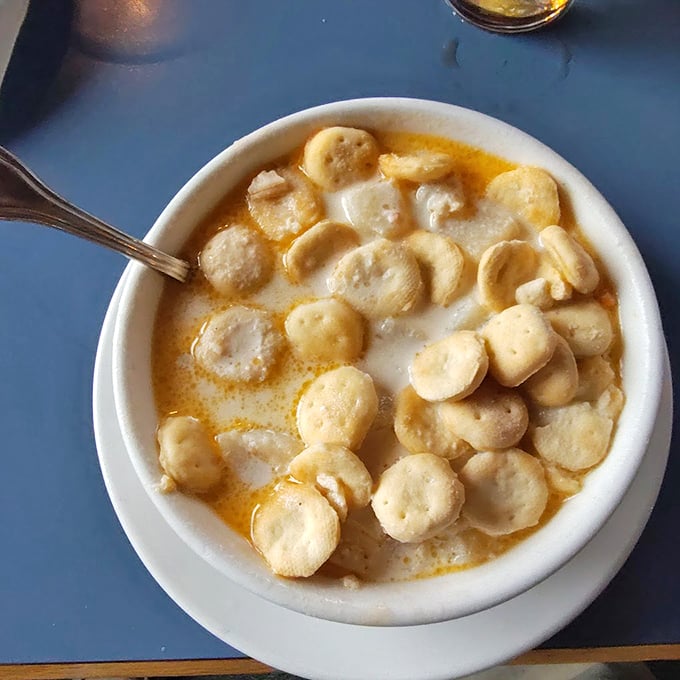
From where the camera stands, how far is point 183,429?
782 millimetres

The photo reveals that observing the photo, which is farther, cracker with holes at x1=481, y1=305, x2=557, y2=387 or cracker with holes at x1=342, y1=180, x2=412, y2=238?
cracker with holes at x1=342, y1=180, x2=412, y2=238

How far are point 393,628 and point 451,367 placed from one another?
28cm

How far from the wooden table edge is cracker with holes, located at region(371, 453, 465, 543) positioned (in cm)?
27

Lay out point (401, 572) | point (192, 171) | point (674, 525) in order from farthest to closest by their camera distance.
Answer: point (192, 171) < point (674, 525) < point (401, 572)

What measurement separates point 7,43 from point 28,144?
0.15 metres

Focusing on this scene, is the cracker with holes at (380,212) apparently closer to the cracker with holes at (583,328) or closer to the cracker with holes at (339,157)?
the cracker with holes at (339,157)

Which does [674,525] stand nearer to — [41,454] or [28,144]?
[41,454]

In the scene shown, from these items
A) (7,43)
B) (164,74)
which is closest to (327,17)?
(164,74)

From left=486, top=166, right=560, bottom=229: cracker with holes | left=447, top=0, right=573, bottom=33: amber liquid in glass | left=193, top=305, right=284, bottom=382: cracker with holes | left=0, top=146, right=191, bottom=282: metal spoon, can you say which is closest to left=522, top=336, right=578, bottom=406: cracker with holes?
left=486, top=166, right=560, bottom=229: cracker with holes

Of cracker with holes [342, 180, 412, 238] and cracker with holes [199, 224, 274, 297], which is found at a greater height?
cracker with holes [342, 180, 412, 238]

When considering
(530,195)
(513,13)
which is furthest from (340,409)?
(513,13)

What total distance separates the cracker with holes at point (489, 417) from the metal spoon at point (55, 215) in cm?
30

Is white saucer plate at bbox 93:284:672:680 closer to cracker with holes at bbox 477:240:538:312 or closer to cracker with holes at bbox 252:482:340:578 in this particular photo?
cracker with holes at bbox 252:482:340:578

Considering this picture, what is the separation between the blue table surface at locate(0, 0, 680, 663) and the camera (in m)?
0.92
